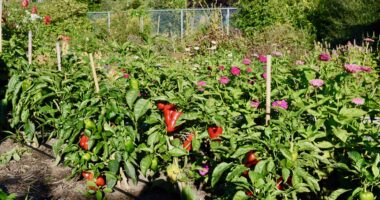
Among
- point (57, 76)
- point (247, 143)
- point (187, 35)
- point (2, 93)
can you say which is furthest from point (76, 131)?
point (187, 35)

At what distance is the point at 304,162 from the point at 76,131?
1593 millimetres

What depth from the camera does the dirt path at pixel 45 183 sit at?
11.3 feet

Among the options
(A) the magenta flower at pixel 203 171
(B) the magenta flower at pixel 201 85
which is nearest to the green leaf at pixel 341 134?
(A) the magenta flower at pixel 203 171

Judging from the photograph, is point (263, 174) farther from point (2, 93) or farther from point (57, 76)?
point (2, 93)

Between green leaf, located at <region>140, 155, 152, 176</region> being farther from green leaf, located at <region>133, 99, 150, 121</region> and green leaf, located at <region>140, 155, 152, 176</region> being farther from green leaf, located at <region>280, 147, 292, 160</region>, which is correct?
green leaf, located at <region>280, 147, 292, 160</region>

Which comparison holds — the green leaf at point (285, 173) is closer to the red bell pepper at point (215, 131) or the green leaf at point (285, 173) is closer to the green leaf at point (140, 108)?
the red bell pepper at point (215, 131)

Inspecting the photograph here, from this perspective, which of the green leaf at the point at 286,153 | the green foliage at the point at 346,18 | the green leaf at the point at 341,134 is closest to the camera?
the green leaf at the point at 286,153

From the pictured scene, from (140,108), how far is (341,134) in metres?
1.22

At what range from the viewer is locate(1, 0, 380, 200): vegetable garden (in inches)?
99.7

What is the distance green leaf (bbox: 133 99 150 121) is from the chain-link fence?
8.62 metres

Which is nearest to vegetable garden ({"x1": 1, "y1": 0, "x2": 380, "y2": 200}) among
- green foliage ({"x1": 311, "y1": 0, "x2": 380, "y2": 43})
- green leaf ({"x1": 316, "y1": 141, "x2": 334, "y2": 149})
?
green leaf ({"x1": 316, "y1": 141, "x2": 334, "y2": 149})

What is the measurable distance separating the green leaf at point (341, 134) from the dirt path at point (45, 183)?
4.13ft

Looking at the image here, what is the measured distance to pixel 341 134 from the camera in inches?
105

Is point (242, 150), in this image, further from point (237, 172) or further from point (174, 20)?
point (174, 20)
